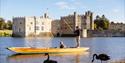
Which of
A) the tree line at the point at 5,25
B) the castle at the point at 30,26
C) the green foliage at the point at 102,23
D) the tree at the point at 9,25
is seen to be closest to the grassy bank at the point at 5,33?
the tree line at the point at 5,25

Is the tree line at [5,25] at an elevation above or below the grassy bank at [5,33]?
above

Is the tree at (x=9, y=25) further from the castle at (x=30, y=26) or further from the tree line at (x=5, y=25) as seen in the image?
the castle at (x=30, y=26)

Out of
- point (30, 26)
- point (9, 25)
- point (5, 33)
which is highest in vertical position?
point (9, 25)

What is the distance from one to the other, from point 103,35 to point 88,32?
23.6ft

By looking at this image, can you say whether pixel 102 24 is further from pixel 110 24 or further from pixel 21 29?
pixel 21 29

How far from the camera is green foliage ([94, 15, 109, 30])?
95425 millimetres

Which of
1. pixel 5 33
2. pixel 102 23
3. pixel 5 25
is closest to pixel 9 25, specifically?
pixel 5 25

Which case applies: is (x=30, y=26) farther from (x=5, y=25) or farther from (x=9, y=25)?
(x=9, y=25)

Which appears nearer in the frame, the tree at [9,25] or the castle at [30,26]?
the castle at [30,26]

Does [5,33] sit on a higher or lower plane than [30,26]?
lower

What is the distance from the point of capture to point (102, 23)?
314 ft

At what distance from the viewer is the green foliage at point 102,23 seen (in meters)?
95.4

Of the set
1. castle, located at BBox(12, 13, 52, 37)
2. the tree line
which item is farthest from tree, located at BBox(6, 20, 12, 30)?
castle, located at BBox(12, 13, 52, 37)

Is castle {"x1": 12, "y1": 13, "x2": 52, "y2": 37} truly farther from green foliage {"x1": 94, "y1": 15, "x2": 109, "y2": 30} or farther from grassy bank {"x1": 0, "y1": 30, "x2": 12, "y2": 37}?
green foliage {"x1": 94, "y1": 15, "x2": 109, "y2": 30}
